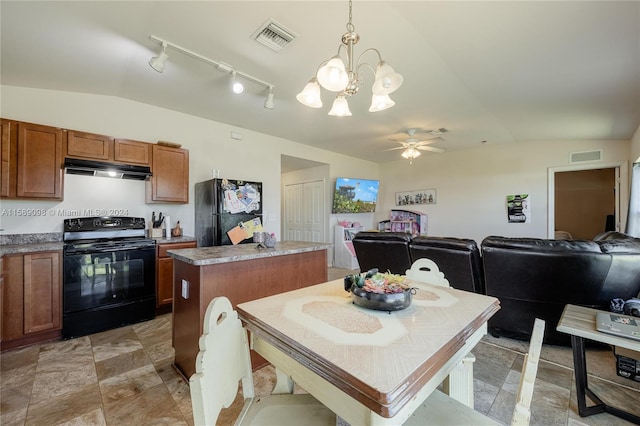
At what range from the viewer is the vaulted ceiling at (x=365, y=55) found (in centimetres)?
187

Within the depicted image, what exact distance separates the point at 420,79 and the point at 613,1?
141cm

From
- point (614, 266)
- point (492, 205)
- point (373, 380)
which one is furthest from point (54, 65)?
point (492, 205)

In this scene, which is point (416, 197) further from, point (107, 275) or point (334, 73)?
point (107, 275)

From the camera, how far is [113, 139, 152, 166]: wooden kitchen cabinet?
10.2 ft

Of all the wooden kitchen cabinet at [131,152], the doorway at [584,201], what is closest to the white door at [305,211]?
the wooden kitchen cabinet at [131,152]

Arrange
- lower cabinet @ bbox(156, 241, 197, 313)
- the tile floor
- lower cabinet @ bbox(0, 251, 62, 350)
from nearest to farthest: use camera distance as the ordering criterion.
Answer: the tile floor, lower cabinet @ bbox(0, 251, 62, 350), lower cabinet @ bbox(156, 241, 197, 313)

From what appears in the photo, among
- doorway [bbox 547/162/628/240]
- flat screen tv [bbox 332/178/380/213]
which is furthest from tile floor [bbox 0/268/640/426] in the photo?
doorway [bbox 547/162/628/240]

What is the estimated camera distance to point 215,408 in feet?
2.67

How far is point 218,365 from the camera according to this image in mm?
869

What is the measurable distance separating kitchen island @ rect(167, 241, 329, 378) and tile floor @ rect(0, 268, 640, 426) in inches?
9.8

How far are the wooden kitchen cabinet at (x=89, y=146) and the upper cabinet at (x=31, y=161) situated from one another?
79 mm

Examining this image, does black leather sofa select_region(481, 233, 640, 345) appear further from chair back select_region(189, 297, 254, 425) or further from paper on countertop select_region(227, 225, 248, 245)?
paper on countertop select_region(227, 225, 248, 245)

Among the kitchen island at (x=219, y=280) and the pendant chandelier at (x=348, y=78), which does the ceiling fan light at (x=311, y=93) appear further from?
the kitchen island at (x=219, y=280)

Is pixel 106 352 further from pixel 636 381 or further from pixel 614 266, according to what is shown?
A: pixel 614 266
